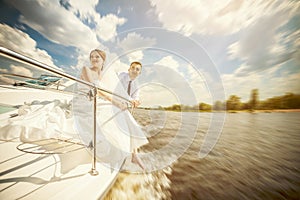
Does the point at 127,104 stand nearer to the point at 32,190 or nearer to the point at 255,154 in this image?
the point at 32,190

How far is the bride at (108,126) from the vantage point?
992 mm

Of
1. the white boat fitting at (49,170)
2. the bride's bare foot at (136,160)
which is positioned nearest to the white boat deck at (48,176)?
the white boat fitting at (49,170)

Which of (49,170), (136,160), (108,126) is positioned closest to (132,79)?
(108,126)

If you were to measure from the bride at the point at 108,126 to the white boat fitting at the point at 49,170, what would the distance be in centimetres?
9

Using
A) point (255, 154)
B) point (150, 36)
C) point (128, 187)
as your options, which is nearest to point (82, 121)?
point (128, 187)

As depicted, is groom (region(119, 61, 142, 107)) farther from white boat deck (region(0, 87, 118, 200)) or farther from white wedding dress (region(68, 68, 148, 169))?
white boat deck (region(0, 87, 118, 200))

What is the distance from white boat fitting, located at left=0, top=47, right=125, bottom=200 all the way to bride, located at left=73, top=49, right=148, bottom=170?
9cm

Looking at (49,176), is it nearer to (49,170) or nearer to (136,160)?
(49,170)

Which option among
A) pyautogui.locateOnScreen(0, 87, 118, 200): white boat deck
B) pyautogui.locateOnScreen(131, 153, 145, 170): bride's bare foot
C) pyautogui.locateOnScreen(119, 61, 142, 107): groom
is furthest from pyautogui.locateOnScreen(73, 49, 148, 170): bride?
pyautogui.locateOnScreen(119, 61, 142, 107): groom

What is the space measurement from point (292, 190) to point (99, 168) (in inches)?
74.7

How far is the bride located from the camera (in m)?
0.99

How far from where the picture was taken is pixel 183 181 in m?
1.29

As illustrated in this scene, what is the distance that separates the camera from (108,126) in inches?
41.1

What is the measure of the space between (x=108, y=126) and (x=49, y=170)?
0.44 meters
